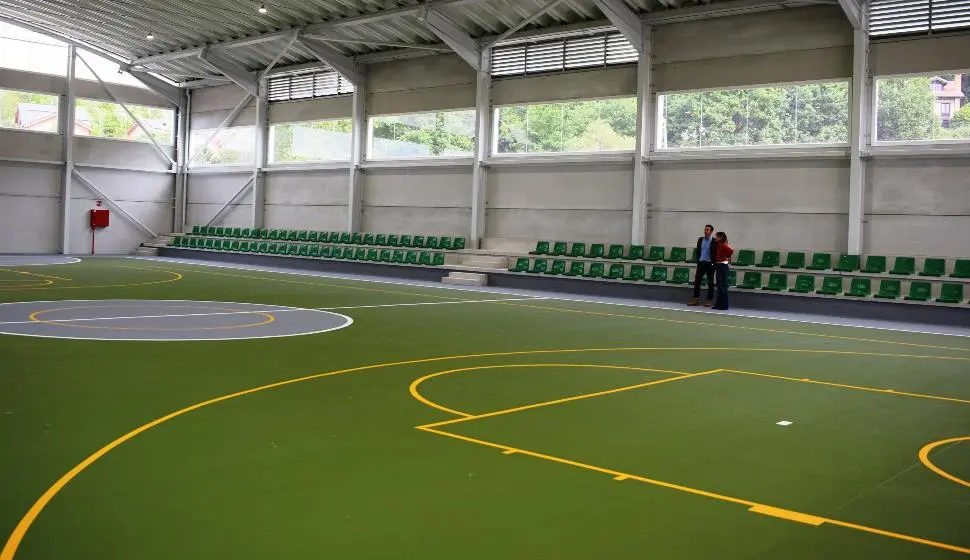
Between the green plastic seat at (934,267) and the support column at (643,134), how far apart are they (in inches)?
292

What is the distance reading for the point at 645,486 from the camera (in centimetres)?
584

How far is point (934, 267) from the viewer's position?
20.2 metres

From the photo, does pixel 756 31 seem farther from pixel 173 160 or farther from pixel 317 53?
pixel 173 160

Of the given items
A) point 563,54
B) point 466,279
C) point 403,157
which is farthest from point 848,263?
point 403,157

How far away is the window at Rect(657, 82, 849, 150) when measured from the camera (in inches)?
877

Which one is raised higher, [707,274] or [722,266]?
[722,266]

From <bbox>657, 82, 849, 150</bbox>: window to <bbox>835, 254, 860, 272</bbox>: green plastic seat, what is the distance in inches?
117

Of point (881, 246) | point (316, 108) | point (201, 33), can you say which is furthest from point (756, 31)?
point (201, 33)

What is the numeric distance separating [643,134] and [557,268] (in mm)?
4440

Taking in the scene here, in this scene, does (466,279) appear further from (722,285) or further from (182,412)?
(182,412)

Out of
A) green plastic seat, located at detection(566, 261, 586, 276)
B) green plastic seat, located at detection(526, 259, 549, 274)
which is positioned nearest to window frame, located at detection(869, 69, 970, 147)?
green plastic seat, located at detection(566, 261, 586, 276)

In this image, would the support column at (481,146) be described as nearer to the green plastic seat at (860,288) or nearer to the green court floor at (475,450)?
the green plastic seat at (860,288)

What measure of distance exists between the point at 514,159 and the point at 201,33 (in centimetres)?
1309

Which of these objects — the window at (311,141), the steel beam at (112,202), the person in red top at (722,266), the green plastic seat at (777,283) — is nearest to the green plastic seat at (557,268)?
the person in red top at (722,266)
